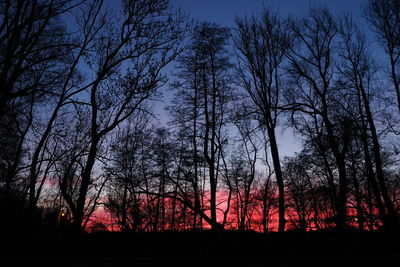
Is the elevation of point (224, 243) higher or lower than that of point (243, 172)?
lower

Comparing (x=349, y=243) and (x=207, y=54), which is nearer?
(x=349, y=243)

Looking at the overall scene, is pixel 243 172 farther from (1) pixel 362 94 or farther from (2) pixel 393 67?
(2) pixel 393 67

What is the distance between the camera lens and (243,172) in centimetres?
2222

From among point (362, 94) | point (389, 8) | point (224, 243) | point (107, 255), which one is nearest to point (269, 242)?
point (224, 243)

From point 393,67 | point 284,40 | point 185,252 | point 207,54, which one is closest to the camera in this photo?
point 185,252

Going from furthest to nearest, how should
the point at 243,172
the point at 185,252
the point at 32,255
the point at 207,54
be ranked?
1. the point at 243,172
2. the point at 207,54
3. the point at 185,252
4. the point at 32,255

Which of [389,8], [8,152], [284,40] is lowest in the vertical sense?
[8,152]

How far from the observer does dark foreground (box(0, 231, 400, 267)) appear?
26.4ft

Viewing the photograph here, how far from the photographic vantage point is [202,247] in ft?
30.2

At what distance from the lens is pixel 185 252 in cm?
907

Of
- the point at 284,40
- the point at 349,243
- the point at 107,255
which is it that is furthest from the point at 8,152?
the point at 349,243

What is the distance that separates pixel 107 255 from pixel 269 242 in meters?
5.65

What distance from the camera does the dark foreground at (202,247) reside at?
26.4 feet

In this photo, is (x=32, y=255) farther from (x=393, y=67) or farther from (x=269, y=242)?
(x=393, y=67)
